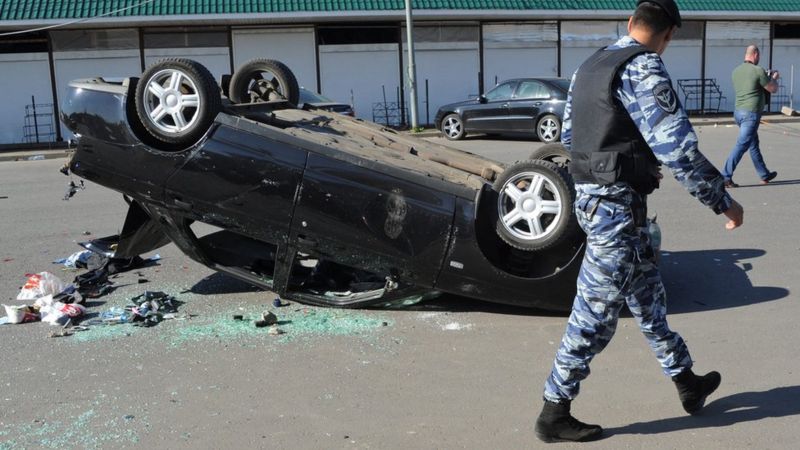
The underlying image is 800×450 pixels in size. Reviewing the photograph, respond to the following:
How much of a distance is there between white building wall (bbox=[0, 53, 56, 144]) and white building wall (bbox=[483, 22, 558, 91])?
12447 millimetres

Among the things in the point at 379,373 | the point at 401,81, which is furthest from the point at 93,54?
the point at 379,373

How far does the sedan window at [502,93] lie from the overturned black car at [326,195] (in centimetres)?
1338

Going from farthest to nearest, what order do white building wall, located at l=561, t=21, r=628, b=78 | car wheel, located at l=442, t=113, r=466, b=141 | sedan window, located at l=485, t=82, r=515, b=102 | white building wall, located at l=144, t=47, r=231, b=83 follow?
1. white building wall, located at l=561, t=21, r=628, b=78
2. white building wall, located at l=144, t=47, r=231, b=83
3. car wheel, located at l=442, t=113, r=466, b=141
4. sedan window, located at l=485, t=82, r=515, b=102

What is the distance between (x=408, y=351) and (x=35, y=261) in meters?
4.13

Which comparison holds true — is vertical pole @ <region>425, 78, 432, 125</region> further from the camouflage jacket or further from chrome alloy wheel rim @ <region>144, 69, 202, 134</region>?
the camouflage jacket

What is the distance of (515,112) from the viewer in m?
18.3

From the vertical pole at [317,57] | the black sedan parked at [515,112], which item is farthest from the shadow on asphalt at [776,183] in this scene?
the vertical pole at [317,57]

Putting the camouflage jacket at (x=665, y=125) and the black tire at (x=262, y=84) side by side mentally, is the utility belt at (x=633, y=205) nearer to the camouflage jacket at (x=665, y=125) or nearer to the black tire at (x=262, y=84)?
the camouflage jacket at (x=665, y=125)

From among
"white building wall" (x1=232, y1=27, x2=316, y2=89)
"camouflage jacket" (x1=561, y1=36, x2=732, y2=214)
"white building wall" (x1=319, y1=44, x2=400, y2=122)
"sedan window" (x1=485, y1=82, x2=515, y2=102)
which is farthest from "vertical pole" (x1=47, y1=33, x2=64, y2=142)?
"camouflage jacket" (x1=561, y1=36, x2=732, y2=214)

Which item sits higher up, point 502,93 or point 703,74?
point 502,93

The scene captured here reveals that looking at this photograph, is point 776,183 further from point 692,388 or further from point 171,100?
point 171,100

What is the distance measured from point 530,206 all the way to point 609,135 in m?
1.58

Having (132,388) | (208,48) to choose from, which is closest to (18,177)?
(208,48)

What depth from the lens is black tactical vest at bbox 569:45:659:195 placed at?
358 centimetres
